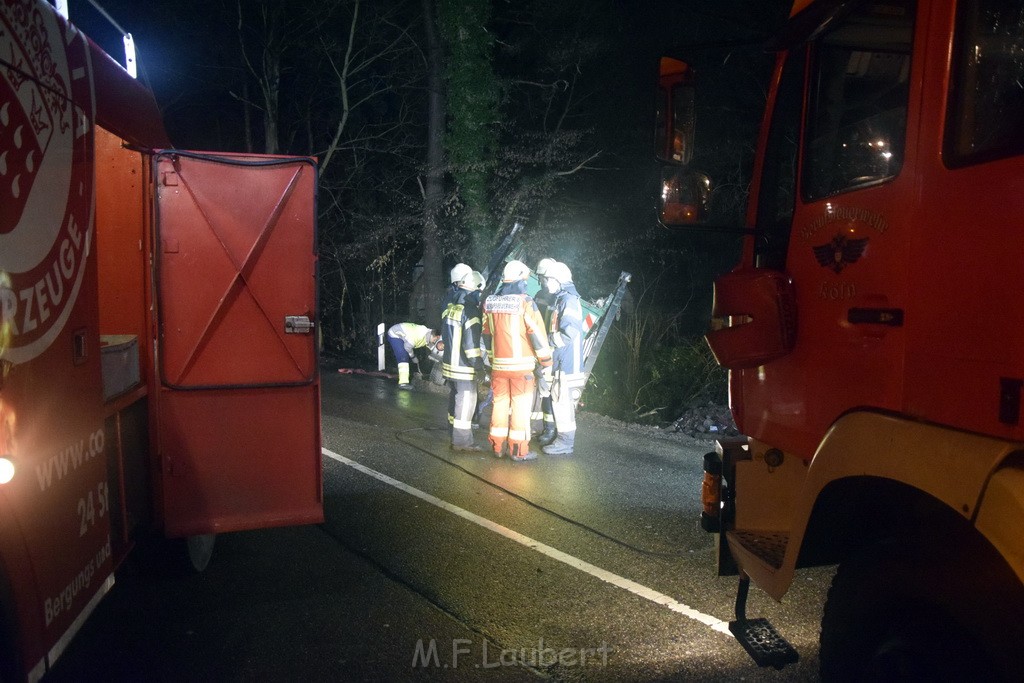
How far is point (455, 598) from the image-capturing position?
451 cm

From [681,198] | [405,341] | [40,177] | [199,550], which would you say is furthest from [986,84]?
[405,341]

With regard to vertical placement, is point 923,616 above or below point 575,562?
above

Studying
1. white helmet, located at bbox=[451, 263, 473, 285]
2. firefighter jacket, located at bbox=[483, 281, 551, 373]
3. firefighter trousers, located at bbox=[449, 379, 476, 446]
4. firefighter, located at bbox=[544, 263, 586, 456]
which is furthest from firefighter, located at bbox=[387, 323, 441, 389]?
firefighter jacket, located at bbox=[483, 281, 551, 373]

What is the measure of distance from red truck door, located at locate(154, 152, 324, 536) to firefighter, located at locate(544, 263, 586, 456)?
12.3 ft

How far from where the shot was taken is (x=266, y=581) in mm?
4777

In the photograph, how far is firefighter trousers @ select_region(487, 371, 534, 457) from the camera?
7.71 meters

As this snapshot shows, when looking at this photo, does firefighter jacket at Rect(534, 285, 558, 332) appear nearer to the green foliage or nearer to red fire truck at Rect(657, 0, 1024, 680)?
red fire truck at Rect(657, 0, 1024, 680)

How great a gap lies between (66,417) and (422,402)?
8547mm

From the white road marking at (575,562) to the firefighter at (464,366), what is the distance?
121 cm

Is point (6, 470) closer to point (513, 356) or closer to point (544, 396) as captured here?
point (513, 356)

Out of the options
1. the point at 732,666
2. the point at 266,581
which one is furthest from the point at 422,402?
the point at 732,666

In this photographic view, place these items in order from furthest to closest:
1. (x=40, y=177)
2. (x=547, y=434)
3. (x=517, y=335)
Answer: (x=547, y=434) → (x=517, y=335) → (x=40, y=177)

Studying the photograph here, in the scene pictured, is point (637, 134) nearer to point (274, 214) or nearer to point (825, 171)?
point (274, 214)

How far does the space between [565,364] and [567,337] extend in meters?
0.28
